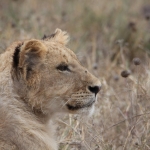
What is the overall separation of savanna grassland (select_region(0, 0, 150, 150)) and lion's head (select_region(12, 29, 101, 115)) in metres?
0.39

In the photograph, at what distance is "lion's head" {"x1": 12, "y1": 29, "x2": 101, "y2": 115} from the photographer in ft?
13.6

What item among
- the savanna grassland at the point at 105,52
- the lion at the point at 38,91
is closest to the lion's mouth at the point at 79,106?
the lion at the point at 38,91

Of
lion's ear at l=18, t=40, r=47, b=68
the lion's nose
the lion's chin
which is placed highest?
lion's ear at l=18, t=40, r=47, b=68

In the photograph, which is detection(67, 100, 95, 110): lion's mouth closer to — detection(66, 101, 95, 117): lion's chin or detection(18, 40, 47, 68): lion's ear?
detection(66, 101, 95, 117): lion's chin

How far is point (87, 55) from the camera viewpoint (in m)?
7.85

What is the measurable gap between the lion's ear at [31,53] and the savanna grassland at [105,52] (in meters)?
0.68

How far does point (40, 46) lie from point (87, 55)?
11.9 ft

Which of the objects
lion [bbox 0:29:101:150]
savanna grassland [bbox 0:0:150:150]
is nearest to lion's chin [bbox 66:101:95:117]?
lion [bbox 0:29:101:150]

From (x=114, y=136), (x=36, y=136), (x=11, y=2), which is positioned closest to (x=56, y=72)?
(x=36, y=136)

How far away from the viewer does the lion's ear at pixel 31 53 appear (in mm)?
4137

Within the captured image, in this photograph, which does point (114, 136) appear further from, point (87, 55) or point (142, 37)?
point (142, 37)

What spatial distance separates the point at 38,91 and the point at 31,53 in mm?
267

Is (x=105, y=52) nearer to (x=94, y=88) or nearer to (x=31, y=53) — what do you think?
(x=94, y=88)

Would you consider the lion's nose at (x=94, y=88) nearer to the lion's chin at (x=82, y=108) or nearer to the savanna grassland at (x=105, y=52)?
the lion's chin at (x=82, y=108)
